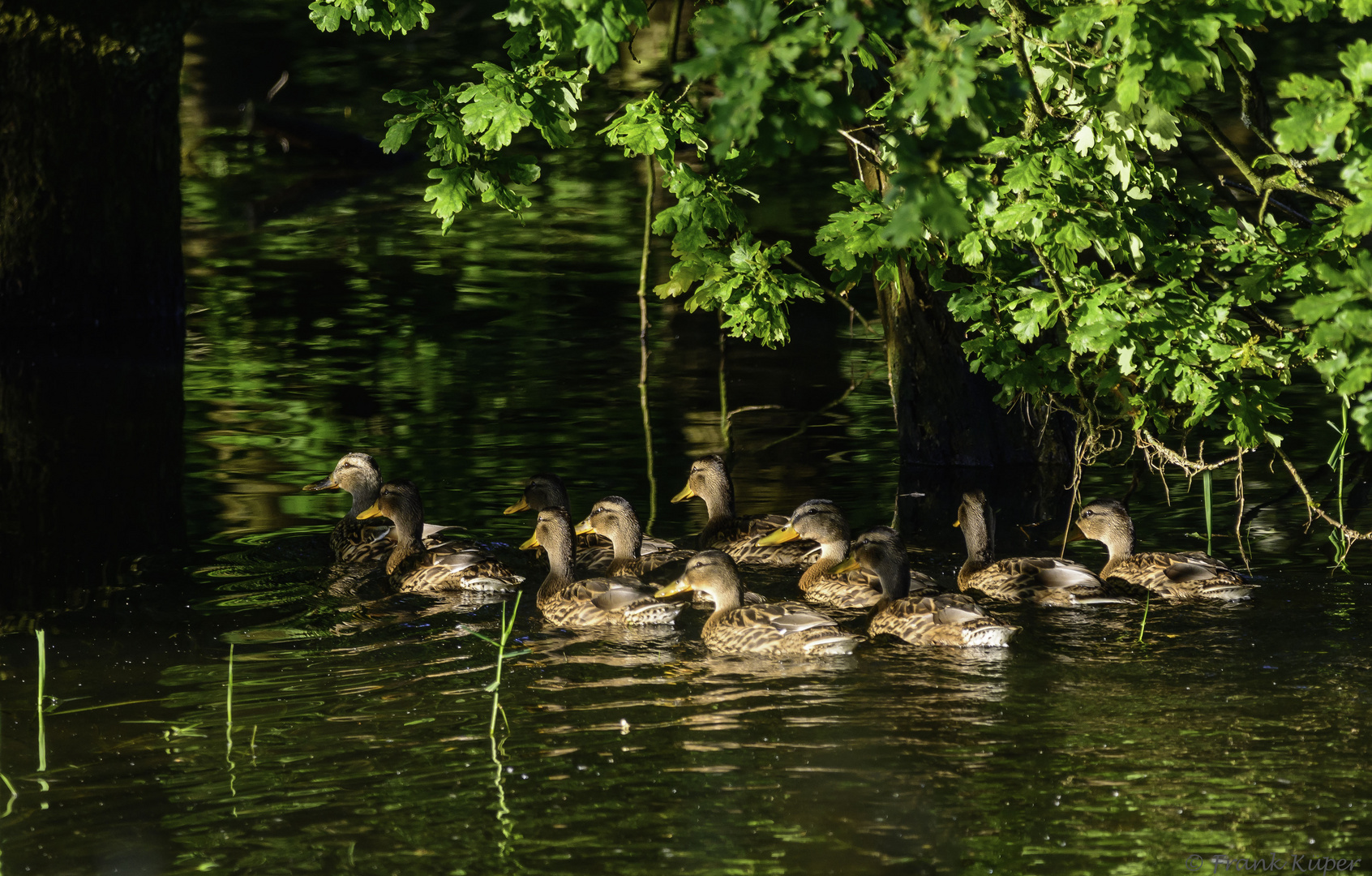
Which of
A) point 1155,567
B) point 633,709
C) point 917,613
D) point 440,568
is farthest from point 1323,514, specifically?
point 440,568

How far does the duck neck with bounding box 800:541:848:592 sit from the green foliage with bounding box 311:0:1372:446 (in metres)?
1.61

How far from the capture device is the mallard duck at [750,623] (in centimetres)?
942

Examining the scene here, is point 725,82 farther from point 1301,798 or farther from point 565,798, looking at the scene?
point 1301,798

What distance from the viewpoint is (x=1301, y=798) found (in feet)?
23.0

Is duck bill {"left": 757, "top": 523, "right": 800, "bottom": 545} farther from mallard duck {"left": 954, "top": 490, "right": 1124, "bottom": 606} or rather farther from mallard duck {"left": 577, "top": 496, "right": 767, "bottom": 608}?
mallard duck {"left": 954, "top": 490, "right": 1124, "bottom": 606}

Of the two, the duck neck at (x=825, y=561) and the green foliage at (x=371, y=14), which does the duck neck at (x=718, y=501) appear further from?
the green foliage at (x=371, y=14)

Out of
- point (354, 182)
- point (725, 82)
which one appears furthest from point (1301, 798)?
point (354, 182)

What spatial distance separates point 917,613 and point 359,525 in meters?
4.39

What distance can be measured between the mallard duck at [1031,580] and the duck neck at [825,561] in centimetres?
79

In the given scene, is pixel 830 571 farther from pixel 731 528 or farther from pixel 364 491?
pixel 364 491

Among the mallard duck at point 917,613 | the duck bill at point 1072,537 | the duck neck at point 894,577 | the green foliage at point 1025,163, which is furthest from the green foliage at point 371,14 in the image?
the duck bill at point 1072,537

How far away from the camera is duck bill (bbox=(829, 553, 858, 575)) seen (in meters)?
10.8

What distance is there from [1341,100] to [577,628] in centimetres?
549
